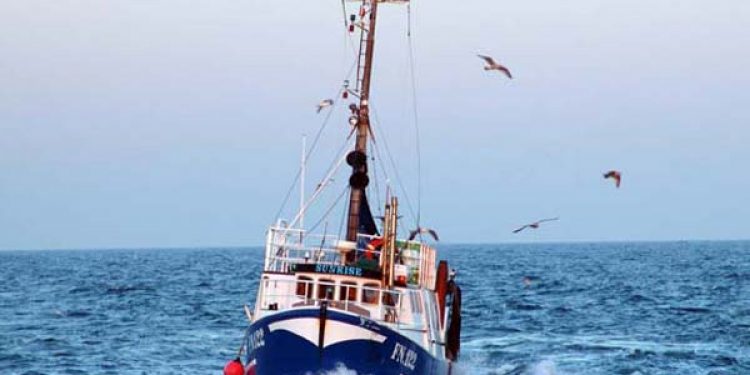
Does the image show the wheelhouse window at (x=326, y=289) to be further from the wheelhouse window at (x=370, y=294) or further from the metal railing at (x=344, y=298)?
the wheelhouse window at (x=370, y=294)

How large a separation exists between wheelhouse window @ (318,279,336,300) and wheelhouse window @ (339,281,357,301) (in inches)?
7.9

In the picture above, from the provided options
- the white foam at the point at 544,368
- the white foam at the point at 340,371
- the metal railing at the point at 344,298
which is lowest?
the white foam at the point at 544,368

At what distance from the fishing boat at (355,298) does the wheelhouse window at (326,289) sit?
2 cm

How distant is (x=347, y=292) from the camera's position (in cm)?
3669

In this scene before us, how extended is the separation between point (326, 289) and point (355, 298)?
2.48ft

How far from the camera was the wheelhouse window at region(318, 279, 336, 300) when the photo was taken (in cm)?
3666

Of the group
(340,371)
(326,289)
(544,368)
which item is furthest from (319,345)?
(544,368)

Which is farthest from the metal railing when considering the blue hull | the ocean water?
the ocean water

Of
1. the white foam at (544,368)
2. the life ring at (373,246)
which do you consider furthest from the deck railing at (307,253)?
the white foam at (544,368)

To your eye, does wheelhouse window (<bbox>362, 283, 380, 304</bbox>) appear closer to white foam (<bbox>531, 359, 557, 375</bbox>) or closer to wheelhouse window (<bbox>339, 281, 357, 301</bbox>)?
wheelhouse window (<bbox>339, 281, 357, 301</bbox>)

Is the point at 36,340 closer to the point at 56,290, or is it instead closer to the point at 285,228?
the point at 285,228

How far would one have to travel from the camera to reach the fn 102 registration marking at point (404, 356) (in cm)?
3550

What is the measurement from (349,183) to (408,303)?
4303 mm

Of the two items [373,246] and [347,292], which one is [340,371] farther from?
[373,246]
